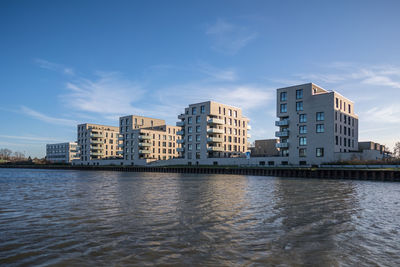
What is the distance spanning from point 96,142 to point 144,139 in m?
34.7

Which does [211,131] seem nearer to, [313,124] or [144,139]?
[313,124]

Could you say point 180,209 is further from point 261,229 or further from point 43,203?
point 43,203

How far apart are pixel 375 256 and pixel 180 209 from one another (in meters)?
10.8

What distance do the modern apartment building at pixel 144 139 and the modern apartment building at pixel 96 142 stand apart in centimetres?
2053

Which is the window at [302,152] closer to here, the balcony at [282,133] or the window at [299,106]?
the balcony at [282,133]

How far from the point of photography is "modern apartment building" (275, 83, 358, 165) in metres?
70.6

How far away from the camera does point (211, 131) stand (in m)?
96.1

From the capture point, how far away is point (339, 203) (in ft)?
71.4

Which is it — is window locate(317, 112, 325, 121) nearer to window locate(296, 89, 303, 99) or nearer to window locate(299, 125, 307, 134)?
window locate(299, 125, 307, 134)

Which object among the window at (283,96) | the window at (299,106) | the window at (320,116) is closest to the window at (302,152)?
the window at (320,116)

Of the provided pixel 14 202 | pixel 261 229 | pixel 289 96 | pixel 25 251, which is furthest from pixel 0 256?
pixel 289 96

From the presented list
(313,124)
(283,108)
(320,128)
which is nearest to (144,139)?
(283,108)

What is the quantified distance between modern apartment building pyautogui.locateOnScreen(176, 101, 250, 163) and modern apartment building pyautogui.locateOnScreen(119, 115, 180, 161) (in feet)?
61.9

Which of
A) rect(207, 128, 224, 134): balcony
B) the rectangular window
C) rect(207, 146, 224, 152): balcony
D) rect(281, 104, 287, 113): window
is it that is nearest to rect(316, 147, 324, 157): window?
the rectangular window
